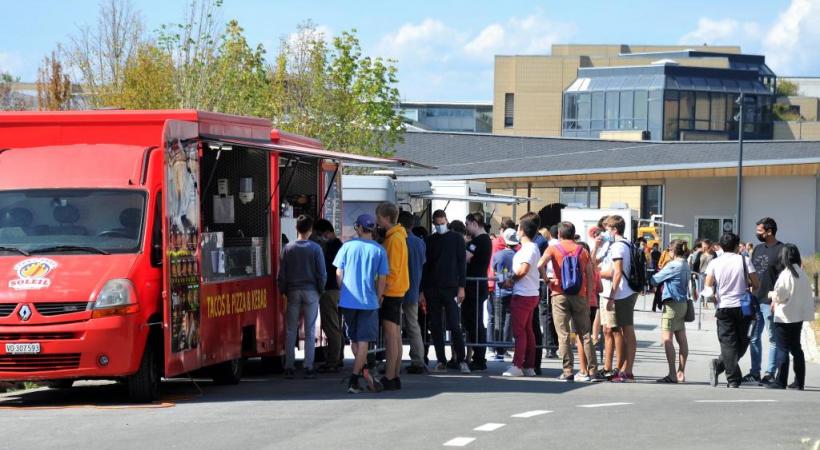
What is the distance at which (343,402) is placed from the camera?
1260 centimetres

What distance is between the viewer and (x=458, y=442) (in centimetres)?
991

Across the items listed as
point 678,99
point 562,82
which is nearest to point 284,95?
point 678,99

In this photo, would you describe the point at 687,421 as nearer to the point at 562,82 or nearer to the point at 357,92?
the point at 357,92

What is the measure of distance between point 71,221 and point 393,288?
3.28 metres

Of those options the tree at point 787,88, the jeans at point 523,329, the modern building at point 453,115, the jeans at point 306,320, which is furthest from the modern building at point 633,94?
the jeans at point 306,320

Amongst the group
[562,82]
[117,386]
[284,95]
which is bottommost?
[117,386]

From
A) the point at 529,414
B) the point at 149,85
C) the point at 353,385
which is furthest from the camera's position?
the point at 149,85

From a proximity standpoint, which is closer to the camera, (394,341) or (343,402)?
(343,402)

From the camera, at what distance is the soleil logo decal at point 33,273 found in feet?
39.3

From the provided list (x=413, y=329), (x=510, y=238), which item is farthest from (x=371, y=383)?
(x=510, y=238)

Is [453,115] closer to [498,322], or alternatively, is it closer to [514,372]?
[498,322]

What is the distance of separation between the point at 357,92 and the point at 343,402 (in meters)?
24.9

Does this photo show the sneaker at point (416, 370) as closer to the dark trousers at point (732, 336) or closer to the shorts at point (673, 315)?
the shorts at point (673, 315)

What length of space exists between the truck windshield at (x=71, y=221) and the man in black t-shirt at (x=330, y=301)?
3695mm
